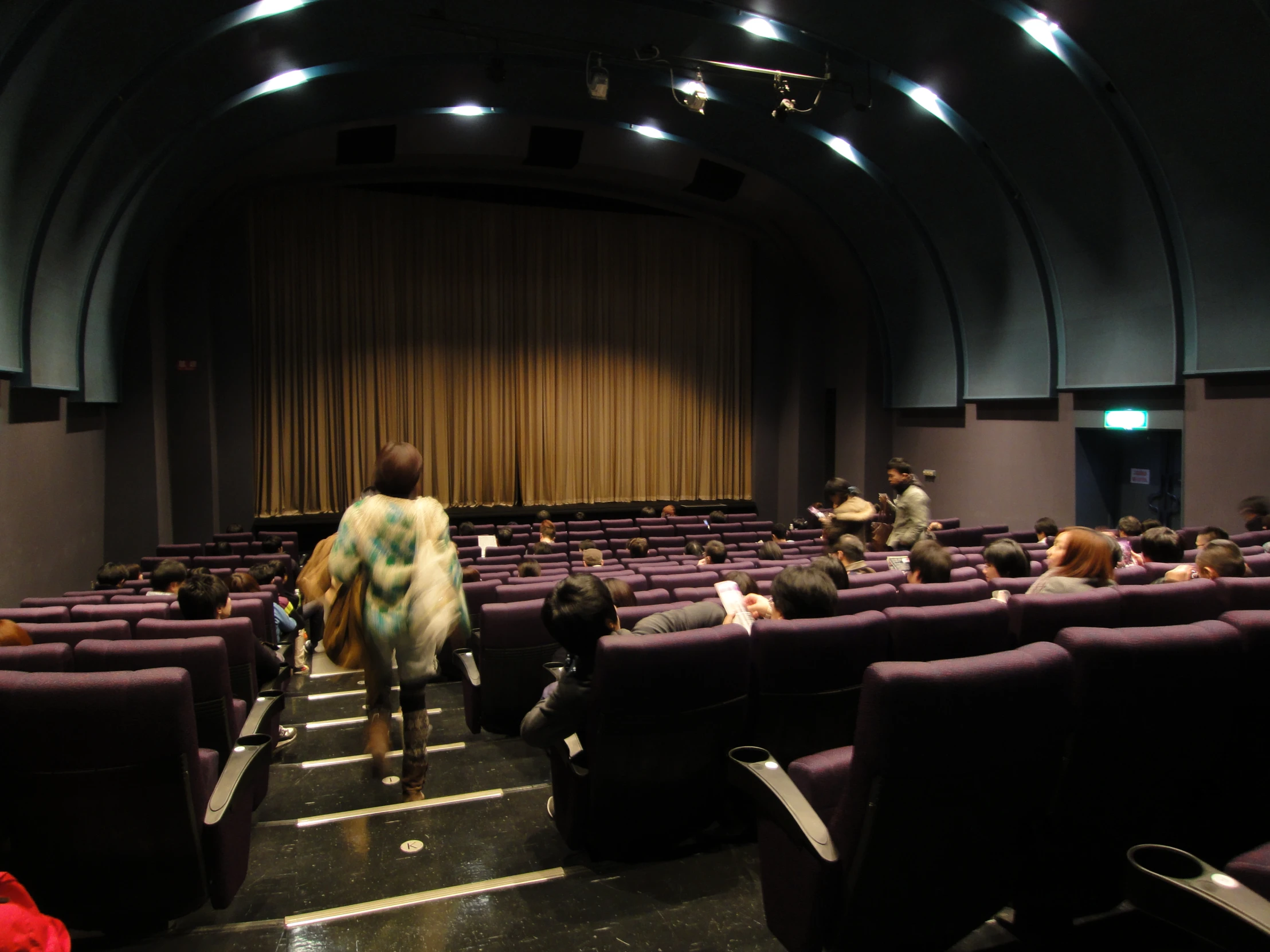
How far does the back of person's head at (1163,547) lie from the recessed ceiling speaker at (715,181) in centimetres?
999

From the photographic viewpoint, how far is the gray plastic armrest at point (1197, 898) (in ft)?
4.05

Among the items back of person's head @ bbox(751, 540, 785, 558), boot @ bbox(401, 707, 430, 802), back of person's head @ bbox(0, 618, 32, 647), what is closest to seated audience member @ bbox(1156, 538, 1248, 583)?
back of person's head @ bbox(751, 540, 785, 558)

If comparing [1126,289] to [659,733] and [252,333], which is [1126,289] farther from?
[252,333]

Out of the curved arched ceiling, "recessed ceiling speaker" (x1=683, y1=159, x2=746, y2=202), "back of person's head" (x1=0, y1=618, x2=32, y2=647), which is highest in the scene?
"recessed ceiling speaker" (x1=683, y1=159, x2=746, y2=202)

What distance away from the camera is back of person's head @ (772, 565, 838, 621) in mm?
2590

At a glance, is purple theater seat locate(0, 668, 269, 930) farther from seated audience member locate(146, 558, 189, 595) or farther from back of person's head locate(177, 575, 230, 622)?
seated audience member locate(146, 558, 189, 595)

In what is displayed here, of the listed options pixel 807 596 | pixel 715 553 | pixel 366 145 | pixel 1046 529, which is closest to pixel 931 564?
pixel 807 596

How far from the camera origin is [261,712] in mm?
2641

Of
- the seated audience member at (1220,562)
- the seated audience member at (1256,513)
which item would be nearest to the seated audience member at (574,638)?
the seated audience member at (1220,562)

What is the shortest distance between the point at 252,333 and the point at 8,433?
19.9 feet

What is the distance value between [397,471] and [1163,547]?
13.6 ft

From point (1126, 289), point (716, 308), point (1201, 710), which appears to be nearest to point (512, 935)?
point (1201, 710)

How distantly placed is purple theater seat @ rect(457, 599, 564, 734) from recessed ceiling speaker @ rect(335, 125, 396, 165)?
9.96 m

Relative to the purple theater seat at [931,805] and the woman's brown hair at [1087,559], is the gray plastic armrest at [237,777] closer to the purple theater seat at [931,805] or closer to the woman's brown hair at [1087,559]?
the purple theater seat at [931,805]
